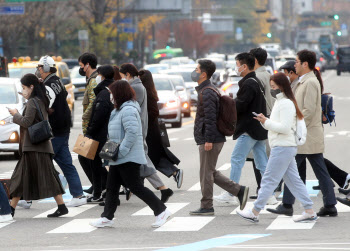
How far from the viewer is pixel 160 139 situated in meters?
13.2

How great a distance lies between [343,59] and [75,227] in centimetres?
6847

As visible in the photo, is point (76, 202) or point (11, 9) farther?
point (11, 9)

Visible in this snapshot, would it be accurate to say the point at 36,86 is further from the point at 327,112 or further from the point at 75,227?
the point at 327,112

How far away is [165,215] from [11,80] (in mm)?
10125

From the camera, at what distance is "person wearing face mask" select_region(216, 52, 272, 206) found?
11852 mm

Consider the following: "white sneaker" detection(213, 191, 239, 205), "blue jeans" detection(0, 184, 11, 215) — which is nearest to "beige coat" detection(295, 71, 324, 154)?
"white sneaker" detection(213, 191, 239, 205)

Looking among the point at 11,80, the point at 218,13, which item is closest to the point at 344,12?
the point at 218,13

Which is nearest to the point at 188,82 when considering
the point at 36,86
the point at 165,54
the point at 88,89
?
the point at 88,89

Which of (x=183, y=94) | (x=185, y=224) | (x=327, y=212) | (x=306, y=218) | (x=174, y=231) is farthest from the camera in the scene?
(x=183, y=94)

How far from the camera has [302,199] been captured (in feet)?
34.0

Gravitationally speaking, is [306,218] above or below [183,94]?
above

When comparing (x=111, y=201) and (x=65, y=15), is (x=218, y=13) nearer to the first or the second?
(x=65, y=15)

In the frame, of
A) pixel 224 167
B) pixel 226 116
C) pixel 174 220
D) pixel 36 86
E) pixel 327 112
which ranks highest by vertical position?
pixel 36 86

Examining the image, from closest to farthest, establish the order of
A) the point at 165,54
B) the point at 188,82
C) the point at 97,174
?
the point at 97,174, the point at 188,82, the point at 165,54
